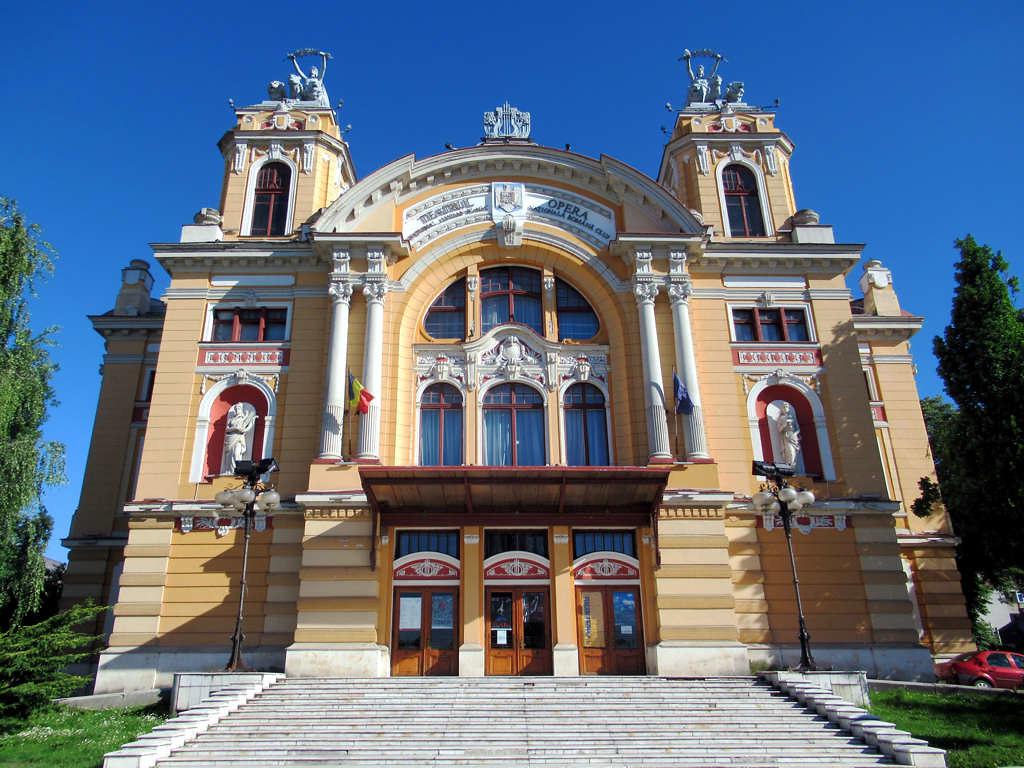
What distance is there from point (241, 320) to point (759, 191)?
1905cm

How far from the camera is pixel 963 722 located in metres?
15.9

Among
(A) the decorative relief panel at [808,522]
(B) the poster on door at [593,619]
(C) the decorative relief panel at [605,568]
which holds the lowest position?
(B) the poster on door at [593,619]

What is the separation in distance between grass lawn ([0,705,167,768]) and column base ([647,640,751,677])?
12.3 m

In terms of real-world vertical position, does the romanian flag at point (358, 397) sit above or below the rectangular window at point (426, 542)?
above

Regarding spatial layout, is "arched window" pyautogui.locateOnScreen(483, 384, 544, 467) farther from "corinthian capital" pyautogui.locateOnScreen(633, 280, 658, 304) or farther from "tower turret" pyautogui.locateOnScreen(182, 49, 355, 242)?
"tower turret" pyautogui.locateOnScreen(182, 49, 355, 242)

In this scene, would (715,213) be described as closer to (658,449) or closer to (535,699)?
(658,449)

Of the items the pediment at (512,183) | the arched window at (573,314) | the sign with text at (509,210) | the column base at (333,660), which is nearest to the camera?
the column base at (333,660)

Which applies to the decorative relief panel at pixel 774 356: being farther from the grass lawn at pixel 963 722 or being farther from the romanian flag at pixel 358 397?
the romanian flag at pixel 358 397

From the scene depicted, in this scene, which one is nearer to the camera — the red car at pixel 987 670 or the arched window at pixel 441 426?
the red car at pixel 987 670

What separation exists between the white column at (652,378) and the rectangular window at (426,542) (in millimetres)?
6282

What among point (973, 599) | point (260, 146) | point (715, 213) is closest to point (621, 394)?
point (715, 213)

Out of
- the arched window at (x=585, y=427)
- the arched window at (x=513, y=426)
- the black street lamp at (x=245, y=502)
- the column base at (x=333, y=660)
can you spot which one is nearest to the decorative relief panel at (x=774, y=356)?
the arched window at (x=585, y=427)

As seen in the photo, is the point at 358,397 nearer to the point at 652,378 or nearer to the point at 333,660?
the point at 333,660

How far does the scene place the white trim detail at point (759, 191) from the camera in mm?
27094
